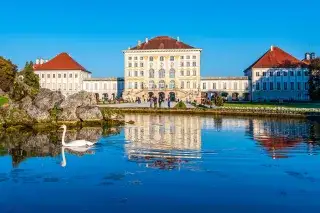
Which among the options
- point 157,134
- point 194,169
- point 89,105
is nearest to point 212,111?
point 89,105

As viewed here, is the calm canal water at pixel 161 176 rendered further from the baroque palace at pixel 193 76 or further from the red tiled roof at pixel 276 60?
the red tiled roof at pixel 276 60

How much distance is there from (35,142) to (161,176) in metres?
9.91

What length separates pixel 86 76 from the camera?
362ft

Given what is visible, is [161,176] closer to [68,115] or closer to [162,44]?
[68,115]

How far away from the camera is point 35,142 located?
21.1 m

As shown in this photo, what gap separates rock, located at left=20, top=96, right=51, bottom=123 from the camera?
29109mm

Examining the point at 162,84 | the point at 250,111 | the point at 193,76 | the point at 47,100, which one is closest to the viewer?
the point at 47,100

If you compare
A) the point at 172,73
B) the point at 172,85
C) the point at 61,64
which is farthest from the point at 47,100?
the point at 61,64

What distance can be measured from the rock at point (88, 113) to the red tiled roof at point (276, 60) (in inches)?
2717

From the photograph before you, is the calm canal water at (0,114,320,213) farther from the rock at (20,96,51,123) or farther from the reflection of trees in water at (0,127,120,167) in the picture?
the rock at (20,96,51,123)

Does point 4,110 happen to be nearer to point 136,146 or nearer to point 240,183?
point 136,146

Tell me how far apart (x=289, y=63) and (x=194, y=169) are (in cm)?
8837

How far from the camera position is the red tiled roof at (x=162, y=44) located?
9639 cm

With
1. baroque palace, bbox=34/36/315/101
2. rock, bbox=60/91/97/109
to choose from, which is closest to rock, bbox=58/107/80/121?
rock, bbox=60/91/97/109
